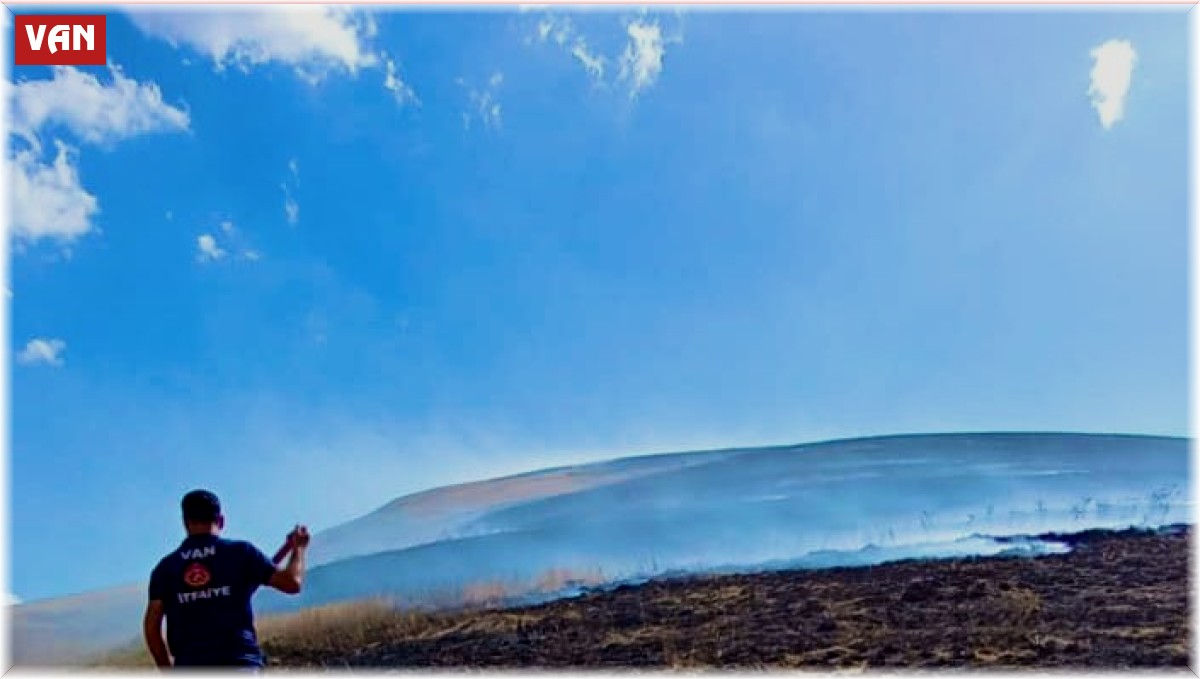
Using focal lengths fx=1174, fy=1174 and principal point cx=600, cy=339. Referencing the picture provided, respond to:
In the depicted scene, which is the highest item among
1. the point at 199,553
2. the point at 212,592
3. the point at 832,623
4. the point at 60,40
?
the point at 60,40

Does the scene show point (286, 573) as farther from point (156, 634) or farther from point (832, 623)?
point (832, 623)

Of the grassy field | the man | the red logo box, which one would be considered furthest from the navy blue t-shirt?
the red logo box

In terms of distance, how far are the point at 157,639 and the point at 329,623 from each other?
369 cm

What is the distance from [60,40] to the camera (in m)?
7.70

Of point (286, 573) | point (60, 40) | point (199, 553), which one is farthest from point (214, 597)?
point (60, 40)

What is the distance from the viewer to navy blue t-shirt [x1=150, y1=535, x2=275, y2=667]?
430 centimetres

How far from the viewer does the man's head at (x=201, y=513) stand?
4.31m

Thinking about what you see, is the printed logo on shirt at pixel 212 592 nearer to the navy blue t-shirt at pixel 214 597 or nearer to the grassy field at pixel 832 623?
the navy blue t-shirt at pixel 214 597

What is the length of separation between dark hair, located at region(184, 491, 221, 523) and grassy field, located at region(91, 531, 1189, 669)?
118 inches

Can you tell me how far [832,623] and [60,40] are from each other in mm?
6214

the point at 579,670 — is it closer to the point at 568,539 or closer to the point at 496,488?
the point at 568,539

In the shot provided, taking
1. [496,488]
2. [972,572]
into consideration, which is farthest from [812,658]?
[496,488]

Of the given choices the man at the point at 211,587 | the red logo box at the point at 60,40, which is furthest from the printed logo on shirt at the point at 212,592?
the red logo box at the point at 60,40

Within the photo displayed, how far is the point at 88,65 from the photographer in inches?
311
